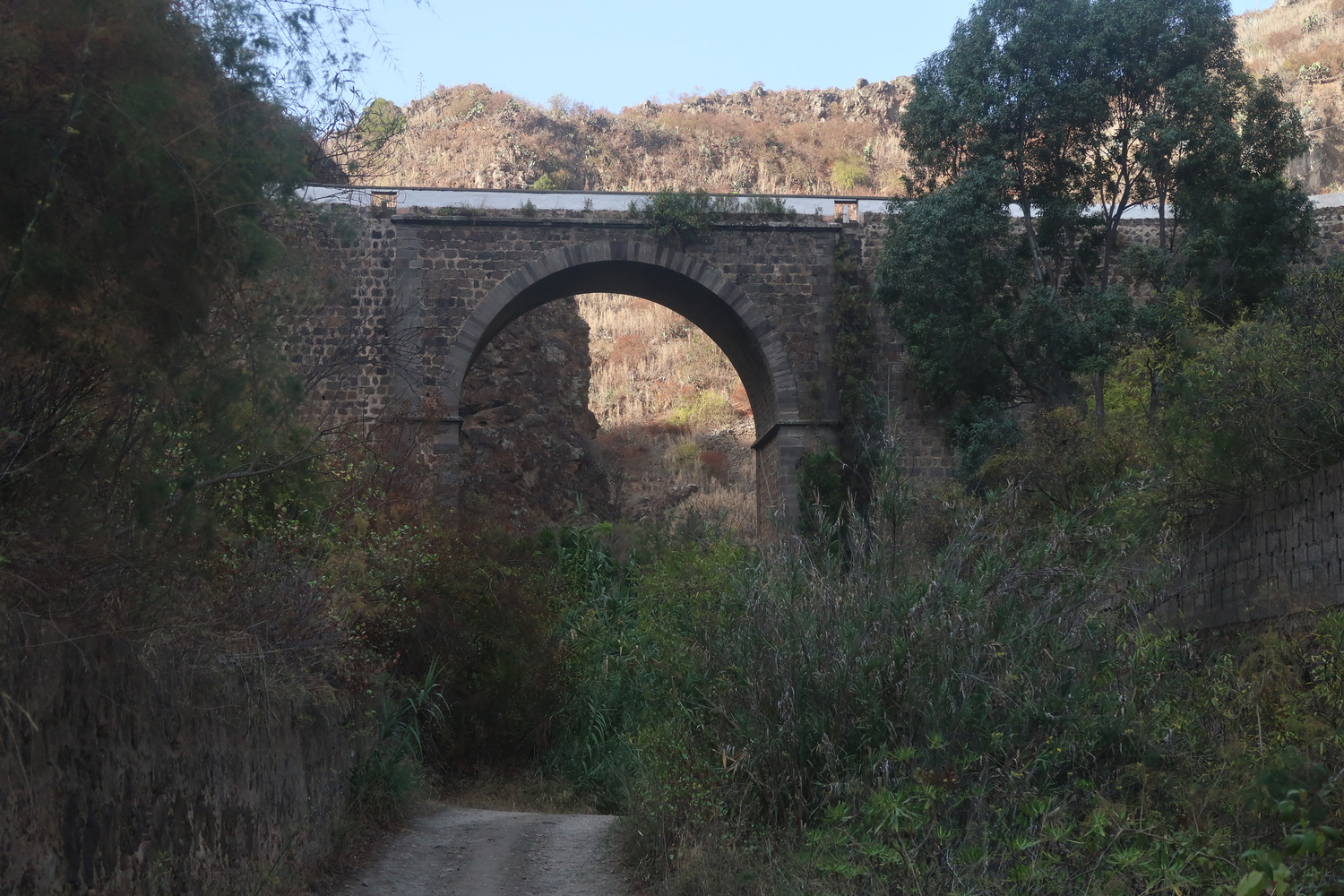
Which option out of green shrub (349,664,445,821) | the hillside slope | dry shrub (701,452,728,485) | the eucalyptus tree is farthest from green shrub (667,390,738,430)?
green shrub (349,664,445,821)

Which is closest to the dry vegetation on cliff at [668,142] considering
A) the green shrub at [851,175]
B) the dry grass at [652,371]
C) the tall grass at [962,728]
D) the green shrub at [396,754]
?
the green shrub at [851,175]

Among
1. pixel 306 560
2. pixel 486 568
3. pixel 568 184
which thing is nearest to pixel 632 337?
pixel 568 184

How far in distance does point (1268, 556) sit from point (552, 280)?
12.7 meters

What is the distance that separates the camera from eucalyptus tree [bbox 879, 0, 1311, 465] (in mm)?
16844

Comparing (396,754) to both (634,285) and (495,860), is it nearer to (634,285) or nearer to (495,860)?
(495,860)

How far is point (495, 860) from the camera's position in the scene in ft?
28.0

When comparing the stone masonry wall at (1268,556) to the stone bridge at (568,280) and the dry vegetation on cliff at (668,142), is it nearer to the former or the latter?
the stone bridge at (568,280)

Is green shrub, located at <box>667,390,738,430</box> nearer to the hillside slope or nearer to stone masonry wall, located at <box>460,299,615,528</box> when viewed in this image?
stone masonry wall, located at <box>460,299,615,528</box>

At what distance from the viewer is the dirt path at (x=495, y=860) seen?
7746 mm

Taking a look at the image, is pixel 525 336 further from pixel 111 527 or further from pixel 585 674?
pixel 111 527

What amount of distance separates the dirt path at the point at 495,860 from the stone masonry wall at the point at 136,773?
1.06 m

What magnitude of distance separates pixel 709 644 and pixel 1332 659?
3502 mm

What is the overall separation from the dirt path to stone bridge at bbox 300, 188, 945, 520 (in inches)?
359

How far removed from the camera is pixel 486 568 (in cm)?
1332
